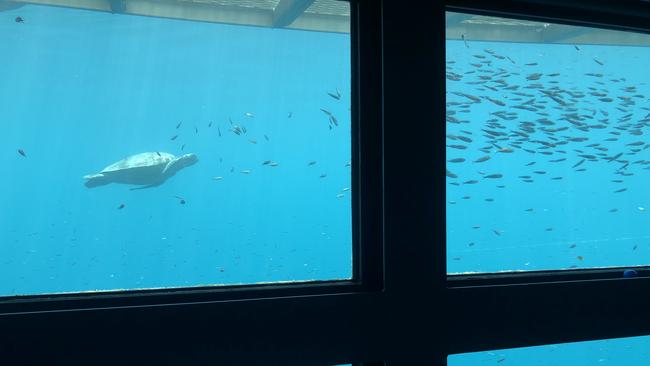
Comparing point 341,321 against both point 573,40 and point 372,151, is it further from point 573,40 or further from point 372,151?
point 573,40

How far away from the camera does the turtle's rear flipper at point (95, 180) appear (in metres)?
2.01

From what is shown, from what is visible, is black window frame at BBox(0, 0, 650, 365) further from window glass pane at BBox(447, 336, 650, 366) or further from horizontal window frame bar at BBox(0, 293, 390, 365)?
window glass pane at BBox(447, 336, 650, 366)

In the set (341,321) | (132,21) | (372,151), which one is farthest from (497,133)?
(132,21)

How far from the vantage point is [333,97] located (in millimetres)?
2191

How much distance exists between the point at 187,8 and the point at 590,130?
2008 mm

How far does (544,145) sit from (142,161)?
1.87 meters

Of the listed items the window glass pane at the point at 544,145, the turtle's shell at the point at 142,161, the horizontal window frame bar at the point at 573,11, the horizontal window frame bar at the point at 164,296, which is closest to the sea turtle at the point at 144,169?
the turtle's shell at the point at 142,161

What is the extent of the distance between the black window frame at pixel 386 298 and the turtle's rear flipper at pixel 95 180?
1.48 ft

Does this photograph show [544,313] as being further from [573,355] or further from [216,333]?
[216,333]

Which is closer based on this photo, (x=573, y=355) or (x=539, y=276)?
(x=539, y=276)

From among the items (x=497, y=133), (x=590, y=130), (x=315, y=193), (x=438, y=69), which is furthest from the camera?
(x=590, y=130)

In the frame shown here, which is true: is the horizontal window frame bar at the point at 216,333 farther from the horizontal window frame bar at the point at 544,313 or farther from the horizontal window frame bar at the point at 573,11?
the horizontal window frame bar at the point at 573,11

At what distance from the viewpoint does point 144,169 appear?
2.12 m

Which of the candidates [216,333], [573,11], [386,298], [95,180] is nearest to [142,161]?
[95,180]
